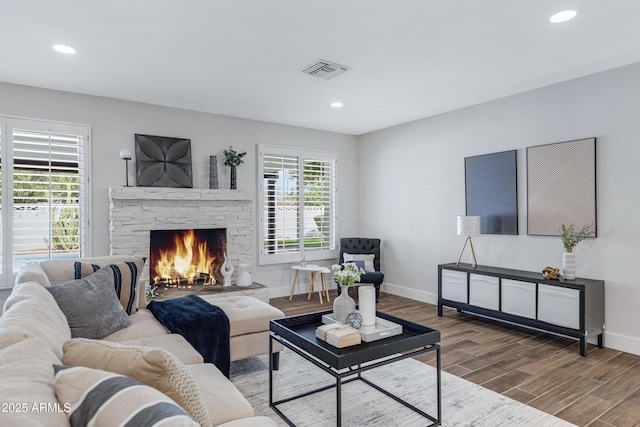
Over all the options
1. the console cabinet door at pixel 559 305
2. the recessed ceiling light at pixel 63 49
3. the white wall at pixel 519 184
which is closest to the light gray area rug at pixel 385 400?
the console cabinet door at pixel 559 305

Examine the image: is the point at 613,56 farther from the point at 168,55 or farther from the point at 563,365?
the point at 168,55

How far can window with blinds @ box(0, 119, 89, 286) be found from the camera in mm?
4082

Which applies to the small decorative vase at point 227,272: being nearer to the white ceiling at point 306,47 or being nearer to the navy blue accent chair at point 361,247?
the navy blue accent chair at point 361,247

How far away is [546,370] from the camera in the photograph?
3.25 m

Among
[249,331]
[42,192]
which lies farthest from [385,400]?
[42,192]

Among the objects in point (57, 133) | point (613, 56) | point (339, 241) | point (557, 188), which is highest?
point (613, 56)

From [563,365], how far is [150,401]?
11.8 feet

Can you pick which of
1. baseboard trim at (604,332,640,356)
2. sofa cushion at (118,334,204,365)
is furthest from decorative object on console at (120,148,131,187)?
baseboard trim at (604,332,640,356)

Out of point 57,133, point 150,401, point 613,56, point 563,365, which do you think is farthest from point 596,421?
point 57,133

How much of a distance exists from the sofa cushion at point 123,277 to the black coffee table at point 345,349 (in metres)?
1.20

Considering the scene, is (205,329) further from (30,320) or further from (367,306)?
(30,320)

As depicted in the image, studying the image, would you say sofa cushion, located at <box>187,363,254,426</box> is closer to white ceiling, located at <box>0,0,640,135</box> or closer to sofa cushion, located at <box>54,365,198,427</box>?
sofa cushion, located at <box>54,365,198,427</box>

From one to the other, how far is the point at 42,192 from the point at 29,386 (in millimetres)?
4023

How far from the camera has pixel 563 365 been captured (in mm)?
3352
